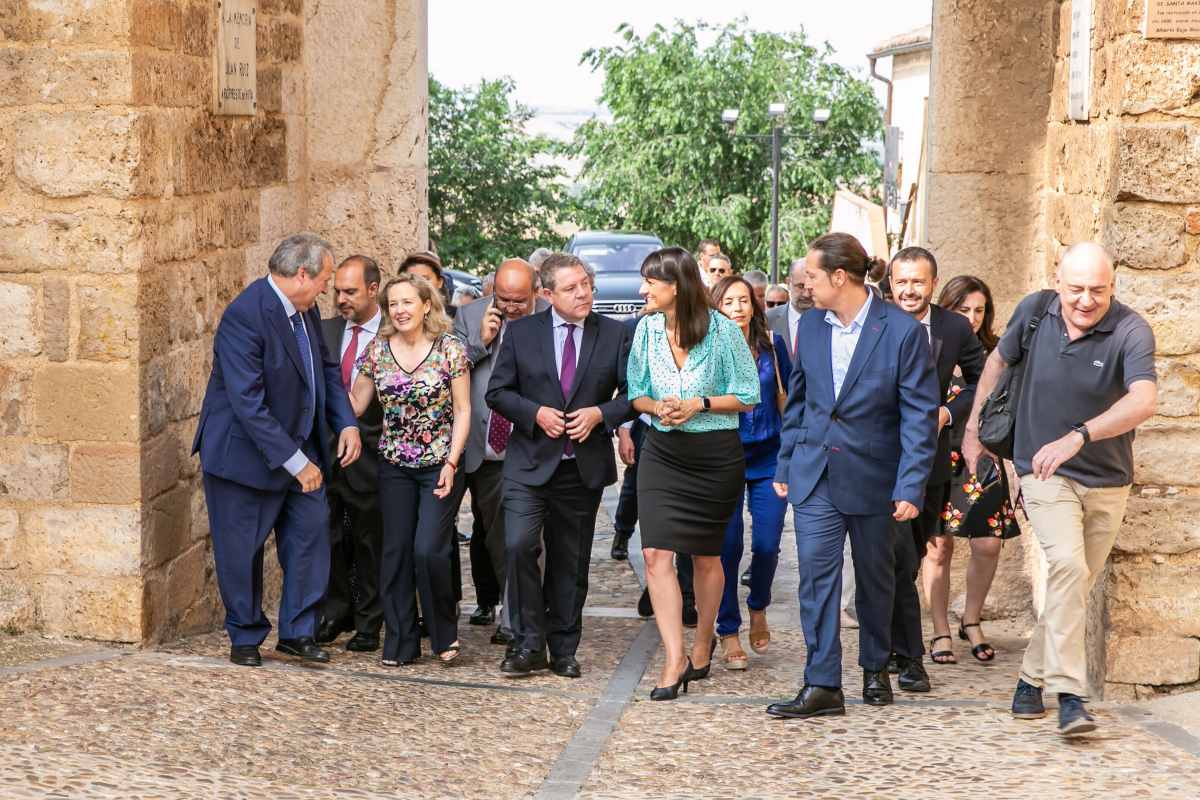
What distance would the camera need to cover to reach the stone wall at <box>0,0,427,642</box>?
21.2 ft

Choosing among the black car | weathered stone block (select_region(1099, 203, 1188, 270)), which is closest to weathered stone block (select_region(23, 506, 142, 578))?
weathered stone block (select_region(1099, 203, 1188, 270))

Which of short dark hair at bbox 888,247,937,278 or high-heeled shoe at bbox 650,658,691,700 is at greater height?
short dark hair at bbox 888,247,937,278

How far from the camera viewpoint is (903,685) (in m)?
6.71

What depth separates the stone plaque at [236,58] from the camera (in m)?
7.28

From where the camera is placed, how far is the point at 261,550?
6703mm

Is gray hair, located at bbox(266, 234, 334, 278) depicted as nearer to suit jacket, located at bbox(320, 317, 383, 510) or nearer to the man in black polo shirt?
suit jacket, located at bbox(320, 317, 383, 510)

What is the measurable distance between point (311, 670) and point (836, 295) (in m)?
2.48

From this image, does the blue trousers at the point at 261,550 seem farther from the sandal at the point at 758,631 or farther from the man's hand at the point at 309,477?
the sandal at the point at 758,631

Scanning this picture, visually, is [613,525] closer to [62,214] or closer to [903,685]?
[903,685]

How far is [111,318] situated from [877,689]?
10.5 ft

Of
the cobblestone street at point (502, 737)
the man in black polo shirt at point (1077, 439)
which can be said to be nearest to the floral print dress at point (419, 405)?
the cobblestone street at point (502, 737)

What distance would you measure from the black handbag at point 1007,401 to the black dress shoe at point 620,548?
13.0 feet

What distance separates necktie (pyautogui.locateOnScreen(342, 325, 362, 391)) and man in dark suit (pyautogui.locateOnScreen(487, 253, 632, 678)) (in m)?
0.75

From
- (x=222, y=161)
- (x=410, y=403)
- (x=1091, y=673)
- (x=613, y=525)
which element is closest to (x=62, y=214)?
(x=222, y=161)
